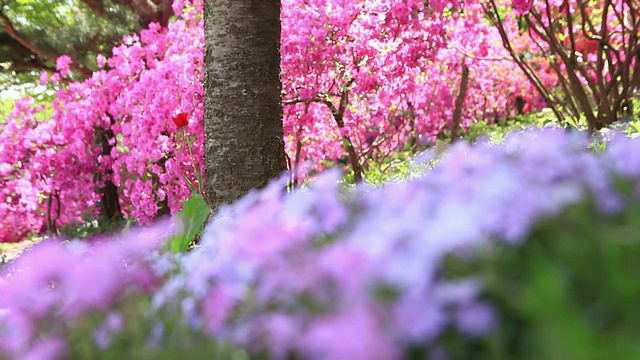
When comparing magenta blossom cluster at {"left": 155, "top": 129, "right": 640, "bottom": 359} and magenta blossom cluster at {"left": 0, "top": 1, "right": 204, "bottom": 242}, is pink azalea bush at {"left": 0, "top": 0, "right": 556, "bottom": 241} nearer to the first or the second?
magenta blossom cluster at {"left": 0, "top": 1, "right": 204, "bottom": 242}

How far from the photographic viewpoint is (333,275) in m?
0.75

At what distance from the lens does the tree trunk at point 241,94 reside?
337 centimetres

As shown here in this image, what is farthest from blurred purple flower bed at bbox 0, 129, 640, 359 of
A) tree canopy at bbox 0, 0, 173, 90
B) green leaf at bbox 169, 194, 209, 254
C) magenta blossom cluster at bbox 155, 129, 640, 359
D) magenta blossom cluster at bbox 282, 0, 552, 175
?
tree canopy at bbox 0, 0, 173, 90

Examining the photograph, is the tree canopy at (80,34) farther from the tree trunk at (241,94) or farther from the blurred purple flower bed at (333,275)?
the blurred purple flower bed at (333,275)

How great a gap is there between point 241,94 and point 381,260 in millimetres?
2760

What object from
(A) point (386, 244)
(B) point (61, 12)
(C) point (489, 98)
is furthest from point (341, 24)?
(B) point (61, 12)

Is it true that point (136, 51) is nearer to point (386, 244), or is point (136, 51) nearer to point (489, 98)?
point (386, 244)

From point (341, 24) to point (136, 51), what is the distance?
2.86m

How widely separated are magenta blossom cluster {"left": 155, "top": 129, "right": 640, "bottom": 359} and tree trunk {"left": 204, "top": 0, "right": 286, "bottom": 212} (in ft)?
7.57

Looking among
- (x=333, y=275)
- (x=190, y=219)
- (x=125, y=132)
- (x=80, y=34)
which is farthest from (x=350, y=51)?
(x=80, y=34)

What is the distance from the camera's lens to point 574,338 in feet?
1.74

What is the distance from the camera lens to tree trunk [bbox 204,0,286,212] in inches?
132

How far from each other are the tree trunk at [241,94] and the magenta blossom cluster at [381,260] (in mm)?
2307

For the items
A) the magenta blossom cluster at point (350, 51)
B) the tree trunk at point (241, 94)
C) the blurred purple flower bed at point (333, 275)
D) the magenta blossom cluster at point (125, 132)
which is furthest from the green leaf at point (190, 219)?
the magenta blossom cluster at point (350, 51)
